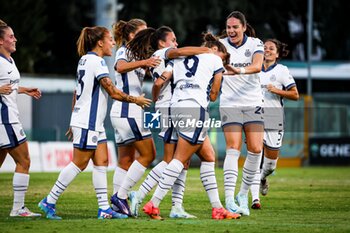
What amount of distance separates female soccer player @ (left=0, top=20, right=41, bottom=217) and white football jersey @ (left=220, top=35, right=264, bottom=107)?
274 cm

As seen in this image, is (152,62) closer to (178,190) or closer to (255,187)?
(178,190)

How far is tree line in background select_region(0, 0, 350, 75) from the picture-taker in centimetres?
4178

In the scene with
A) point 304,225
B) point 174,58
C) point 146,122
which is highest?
point 174,58

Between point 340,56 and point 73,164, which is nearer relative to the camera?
point 73,164

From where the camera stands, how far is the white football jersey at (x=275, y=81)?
16.2 meters

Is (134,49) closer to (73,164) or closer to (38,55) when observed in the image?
(73,164)

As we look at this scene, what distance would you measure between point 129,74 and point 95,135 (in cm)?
103

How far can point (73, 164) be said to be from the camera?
13.0 m

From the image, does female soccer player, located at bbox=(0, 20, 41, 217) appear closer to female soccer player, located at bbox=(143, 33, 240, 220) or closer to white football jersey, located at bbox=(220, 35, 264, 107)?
female soccer player, located at bbox=(143, 33, 240, 220)

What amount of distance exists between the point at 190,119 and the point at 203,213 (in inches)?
72.1

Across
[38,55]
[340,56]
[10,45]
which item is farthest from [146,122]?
[340,56]

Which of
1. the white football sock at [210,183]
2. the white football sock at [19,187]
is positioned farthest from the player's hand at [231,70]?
the white football sock at [19,187]

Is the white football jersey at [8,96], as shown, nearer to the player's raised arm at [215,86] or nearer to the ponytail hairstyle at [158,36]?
the ponytail hairstyle at [158,36]

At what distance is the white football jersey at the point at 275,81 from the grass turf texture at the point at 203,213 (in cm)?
152
